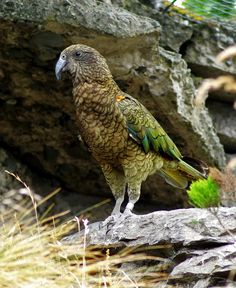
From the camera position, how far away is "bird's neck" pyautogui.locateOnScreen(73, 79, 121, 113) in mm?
6270

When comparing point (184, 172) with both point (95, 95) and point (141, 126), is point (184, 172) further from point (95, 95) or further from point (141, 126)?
point (95, 95)

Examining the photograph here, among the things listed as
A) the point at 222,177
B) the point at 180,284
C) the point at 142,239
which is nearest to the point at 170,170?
the point at 142,239

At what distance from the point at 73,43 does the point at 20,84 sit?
789mm

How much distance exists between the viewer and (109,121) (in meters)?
6.23

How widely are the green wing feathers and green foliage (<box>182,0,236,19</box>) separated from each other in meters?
1.39

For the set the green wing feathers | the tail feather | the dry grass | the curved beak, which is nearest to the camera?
the dry grass

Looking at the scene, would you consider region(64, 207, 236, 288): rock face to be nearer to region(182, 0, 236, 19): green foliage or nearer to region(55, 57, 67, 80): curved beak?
region(55, 57, 67, 80): curved beak

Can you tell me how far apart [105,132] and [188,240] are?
1.64m

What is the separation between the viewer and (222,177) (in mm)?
3947

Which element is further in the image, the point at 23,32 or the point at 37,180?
the point at 37,180

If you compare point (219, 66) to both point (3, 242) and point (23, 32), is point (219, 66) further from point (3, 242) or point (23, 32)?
point (3, 242)

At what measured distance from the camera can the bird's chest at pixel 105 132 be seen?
624cm

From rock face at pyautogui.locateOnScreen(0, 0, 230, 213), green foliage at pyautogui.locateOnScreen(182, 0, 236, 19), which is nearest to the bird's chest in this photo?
rock face at pyautogui.locateOnScreen(0, 0, 230, 213)

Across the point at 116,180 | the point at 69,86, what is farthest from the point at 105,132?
the point at 69,86
